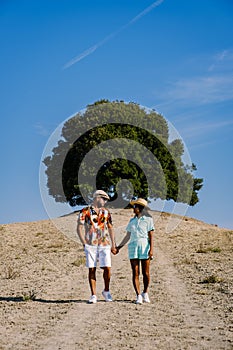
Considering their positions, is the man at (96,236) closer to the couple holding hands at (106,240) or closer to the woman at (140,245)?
the couple holding hands at (106,240)

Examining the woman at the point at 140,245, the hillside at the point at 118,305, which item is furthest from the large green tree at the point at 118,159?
the woman at the point at 140,245

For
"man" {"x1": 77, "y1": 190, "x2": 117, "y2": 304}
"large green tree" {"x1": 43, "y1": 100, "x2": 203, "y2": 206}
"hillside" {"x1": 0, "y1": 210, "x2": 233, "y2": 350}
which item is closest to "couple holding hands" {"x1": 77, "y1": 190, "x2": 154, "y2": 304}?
"man" {"x1": 77, "y1": 190, "x2": 117, "y2": 304}

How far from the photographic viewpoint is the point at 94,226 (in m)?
12.0

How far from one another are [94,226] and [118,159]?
109 feet

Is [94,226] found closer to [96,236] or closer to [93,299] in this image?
[96,236]

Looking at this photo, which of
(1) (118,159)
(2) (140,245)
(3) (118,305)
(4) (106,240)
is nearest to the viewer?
(3) (118,305)

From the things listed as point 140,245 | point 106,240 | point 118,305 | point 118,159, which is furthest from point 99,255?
point 118,159

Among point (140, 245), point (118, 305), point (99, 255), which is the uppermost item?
point (140, 245)

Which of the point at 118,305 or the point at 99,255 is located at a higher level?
the point at 99,255

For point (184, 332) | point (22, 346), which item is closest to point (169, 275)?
point (184, 332)

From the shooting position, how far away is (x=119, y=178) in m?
44.8

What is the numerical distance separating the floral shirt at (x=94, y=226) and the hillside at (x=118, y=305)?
1.50 metres

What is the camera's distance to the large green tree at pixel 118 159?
45.2 m

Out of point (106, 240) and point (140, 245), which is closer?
point (140, 245)
